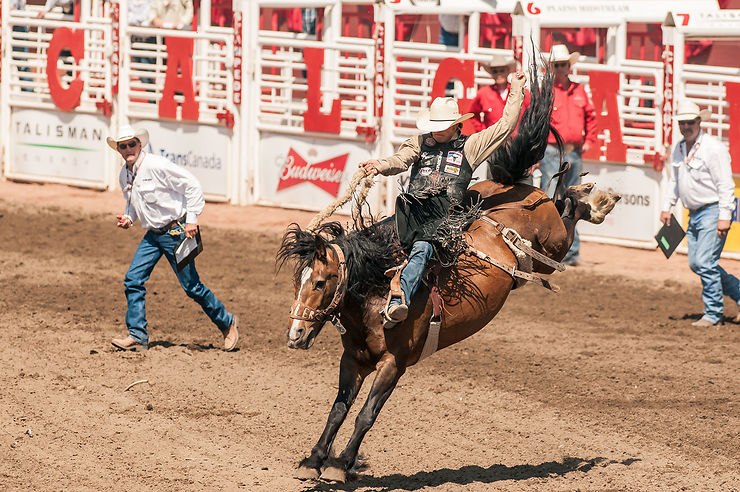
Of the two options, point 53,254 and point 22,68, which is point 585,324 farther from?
point 22,68

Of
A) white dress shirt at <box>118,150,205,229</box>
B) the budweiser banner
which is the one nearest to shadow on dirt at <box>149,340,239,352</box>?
white dress shirt at <box>118,150,205,229</box>

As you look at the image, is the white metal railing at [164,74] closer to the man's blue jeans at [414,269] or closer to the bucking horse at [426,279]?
the bucking horse at [426,279]

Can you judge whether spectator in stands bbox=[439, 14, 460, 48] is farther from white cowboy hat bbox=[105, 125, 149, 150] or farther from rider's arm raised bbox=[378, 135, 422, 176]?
rider's arm raised bbox=[378, 135, 422, 176]

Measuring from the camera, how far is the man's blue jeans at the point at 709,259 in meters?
10.0

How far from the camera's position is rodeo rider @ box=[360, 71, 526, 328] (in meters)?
6.68

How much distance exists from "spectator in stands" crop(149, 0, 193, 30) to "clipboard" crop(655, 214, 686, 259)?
9818mm

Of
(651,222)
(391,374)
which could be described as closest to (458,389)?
(391,374)

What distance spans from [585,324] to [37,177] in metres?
9.88

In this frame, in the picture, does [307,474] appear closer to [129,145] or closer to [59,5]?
[129,145]

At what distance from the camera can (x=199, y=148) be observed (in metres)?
15.7

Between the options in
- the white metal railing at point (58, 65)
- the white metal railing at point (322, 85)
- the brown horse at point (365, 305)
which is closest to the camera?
the brown horse at point (365, 305)

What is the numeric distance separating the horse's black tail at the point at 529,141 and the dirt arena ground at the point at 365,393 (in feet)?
5.52

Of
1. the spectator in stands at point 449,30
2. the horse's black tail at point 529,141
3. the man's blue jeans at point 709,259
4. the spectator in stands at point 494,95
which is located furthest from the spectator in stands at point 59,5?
the horse's black tail at point 529,141

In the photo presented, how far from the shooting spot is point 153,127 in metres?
16.0
